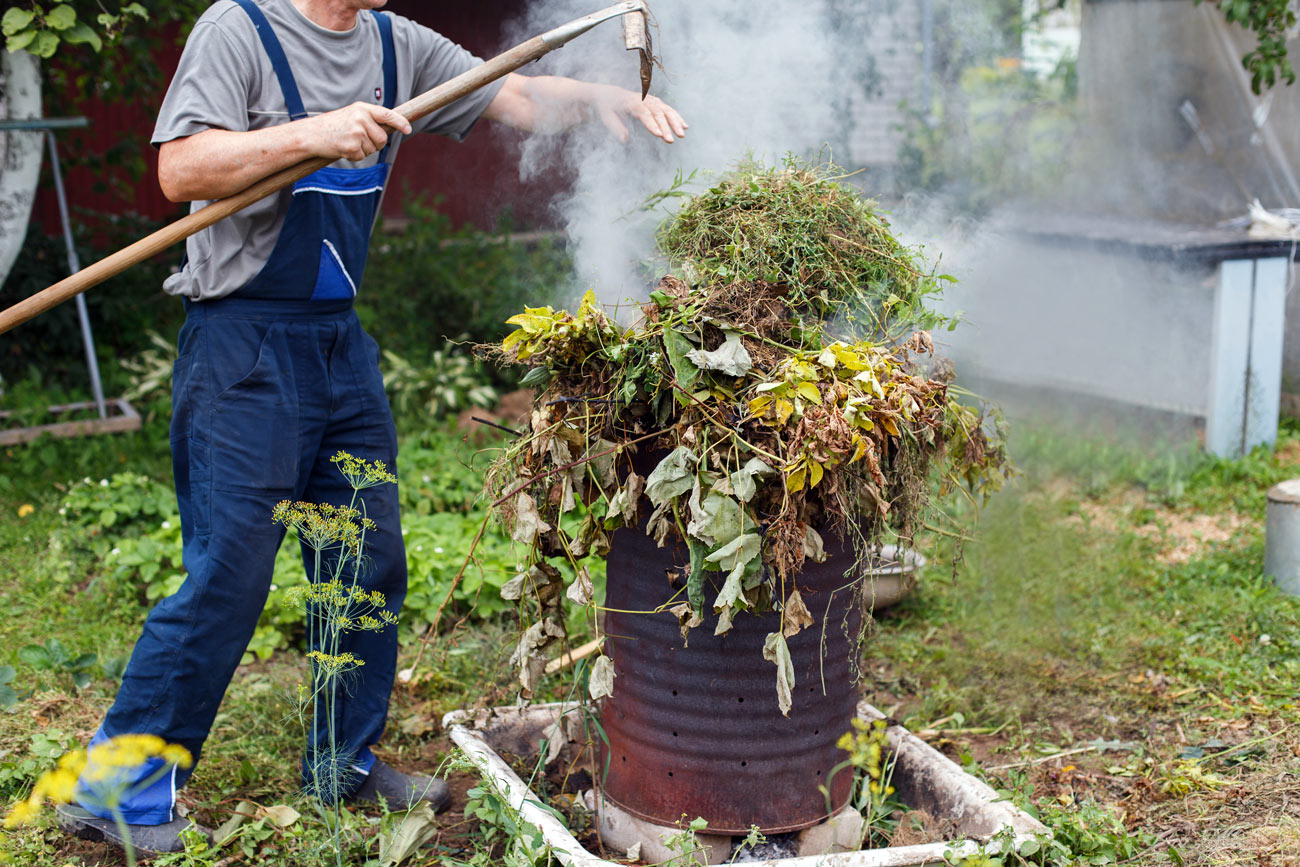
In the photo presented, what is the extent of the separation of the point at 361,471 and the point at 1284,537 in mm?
3557

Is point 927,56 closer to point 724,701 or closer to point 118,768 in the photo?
point 724,701

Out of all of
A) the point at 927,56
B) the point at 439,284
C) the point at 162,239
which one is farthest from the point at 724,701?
the point at 927,56

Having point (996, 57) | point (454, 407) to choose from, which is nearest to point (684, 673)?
point (454, 407)

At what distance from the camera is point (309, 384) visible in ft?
8.93

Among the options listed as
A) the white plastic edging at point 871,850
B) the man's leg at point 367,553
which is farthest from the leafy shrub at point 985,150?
the man's leg at point 367,553

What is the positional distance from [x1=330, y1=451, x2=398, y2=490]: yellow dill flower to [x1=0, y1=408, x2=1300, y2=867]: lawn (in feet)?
0.77

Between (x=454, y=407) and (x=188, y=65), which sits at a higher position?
(x=188, y=65)

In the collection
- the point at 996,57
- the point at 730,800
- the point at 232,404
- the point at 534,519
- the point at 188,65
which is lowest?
the point at 730,800

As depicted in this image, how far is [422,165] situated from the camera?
9195mm

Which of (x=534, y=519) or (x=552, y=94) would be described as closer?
(x=534, y=519)

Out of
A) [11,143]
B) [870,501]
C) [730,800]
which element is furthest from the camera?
[11,143]

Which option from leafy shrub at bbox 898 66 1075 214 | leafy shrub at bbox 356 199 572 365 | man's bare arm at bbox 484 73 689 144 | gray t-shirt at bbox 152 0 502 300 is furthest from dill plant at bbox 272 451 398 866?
leafy shrub at bbox 898 66 1075 214

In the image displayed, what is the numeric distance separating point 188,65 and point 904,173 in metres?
6.51

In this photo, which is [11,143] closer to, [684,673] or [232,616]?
[232,616]
